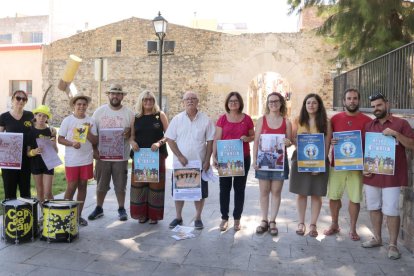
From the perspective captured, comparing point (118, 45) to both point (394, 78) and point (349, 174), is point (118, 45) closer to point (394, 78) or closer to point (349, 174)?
point (394, 78)

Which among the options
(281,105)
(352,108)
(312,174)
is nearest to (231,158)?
(281,105)

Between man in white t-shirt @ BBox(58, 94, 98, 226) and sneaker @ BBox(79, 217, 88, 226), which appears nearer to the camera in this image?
man in white t-shirt @ BBox(58, 94, 98, 226)

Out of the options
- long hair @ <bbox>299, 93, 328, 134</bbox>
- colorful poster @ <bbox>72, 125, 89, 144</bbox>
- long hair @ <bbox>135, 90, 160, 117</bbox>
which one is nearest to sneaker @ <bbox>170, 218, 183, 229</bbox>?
long hair @ <bbox>135, 90, 160, 117</bbox>

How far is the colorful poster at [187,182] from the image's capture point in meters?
5.41

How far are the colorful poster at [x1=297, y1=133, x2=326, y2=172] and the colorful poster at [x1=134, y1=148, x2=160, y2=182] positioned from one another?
1.91 metres

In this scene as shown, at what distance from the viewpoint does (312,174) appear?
Answer: 5227 millimetres

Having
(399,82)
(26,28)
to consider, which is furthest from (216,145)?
(26,28)

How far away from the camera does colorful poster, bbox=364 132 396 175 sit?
4504 mm

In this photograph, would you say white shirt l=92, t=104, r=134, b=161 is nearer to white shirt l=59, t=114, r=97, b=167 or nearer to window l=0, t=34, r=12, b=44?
white shirt l=59, t=114, r=97, b=167

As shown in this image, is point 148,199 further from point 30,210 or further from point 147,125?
point 30,210

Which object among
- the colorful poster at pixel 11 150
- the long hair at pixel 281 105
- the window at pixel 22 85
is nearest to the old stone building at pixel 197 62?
the window at pixel 22 85

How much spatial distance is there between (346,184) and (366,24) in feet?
15.2

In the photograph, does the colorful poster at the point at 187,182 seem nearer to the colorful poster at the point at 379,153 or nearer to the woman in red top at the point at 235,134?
the woman in red top at the point at 235,134

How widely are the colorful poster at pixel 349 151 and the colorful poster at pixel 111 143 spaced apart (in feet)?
9.47
